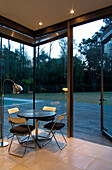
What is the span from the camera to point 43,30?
426 cm

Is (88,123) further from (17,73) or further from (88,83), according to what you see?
(17,73)

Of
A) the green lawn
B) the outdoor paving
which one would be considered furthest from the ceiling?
the outdoor paving

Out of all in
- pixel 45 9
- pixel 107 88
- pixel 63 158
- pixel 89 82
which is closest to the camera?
pixel 63 158

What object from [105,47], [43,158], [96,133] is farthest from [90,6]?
[43,158]

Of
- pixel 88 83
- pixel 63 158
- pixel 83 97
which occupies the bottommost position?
pixel 63 158

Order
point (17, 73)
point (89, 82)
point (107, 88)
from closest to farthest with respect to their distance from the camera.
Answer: point (107, 88), point (89, 82), point (17, 73)

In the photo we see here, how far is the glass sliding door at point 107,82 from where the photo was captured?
3.32 meters

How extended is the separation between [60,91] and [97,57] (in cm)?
143

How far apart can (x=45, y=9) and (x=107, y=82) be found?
2369 mm

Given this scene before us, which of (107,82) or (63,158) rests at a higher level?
(107,82)

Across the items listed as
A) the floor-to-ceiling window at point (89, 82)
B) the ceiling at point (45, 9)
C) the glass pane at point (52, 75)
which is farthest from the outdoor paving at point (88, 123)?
the ceiling at point (45, 9)

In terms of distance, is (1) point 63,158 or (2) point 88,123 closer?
(1) point 63,158

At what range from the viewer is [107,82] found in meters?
3.41

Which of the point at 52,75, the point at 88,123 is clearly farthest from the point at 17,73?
the point at 88,123
